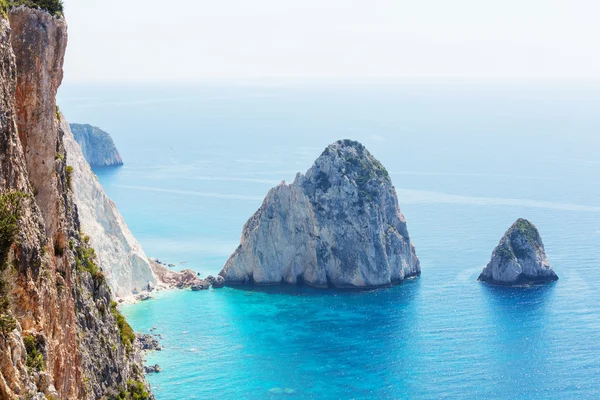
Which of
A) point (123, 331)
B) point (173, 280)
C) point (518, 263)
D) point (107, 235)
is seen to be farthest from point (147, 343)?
point (518, 263)

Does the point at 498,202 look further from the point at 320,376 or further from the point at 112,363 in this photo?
the point at 112,363

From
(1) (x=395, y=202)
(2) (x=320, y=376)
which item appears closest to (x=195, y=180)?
(1) (x=395, y=202)

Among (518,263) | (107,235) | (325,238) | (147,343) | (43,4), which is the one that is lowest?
(147,343)

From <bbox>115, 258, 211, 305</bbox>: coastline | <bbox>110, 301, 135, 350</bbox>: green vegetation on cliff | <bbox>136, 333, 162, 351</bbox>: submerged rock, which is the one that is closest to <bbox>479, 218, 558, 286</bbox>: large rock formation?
<bbox>115, 258, 211, 305</bbox>: coastline

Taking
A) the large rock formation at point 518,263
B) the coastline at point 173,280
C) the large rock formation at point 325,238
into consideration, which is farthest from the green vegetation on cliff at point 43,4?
the large rock formation at point 518,263

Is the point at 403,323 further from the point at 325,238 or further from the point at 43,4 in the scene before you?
the point at 43,4

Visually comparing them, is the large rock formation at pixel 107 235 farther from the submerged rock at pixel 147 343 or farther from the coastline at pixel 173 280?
the submerged rock at pixel 147 343
